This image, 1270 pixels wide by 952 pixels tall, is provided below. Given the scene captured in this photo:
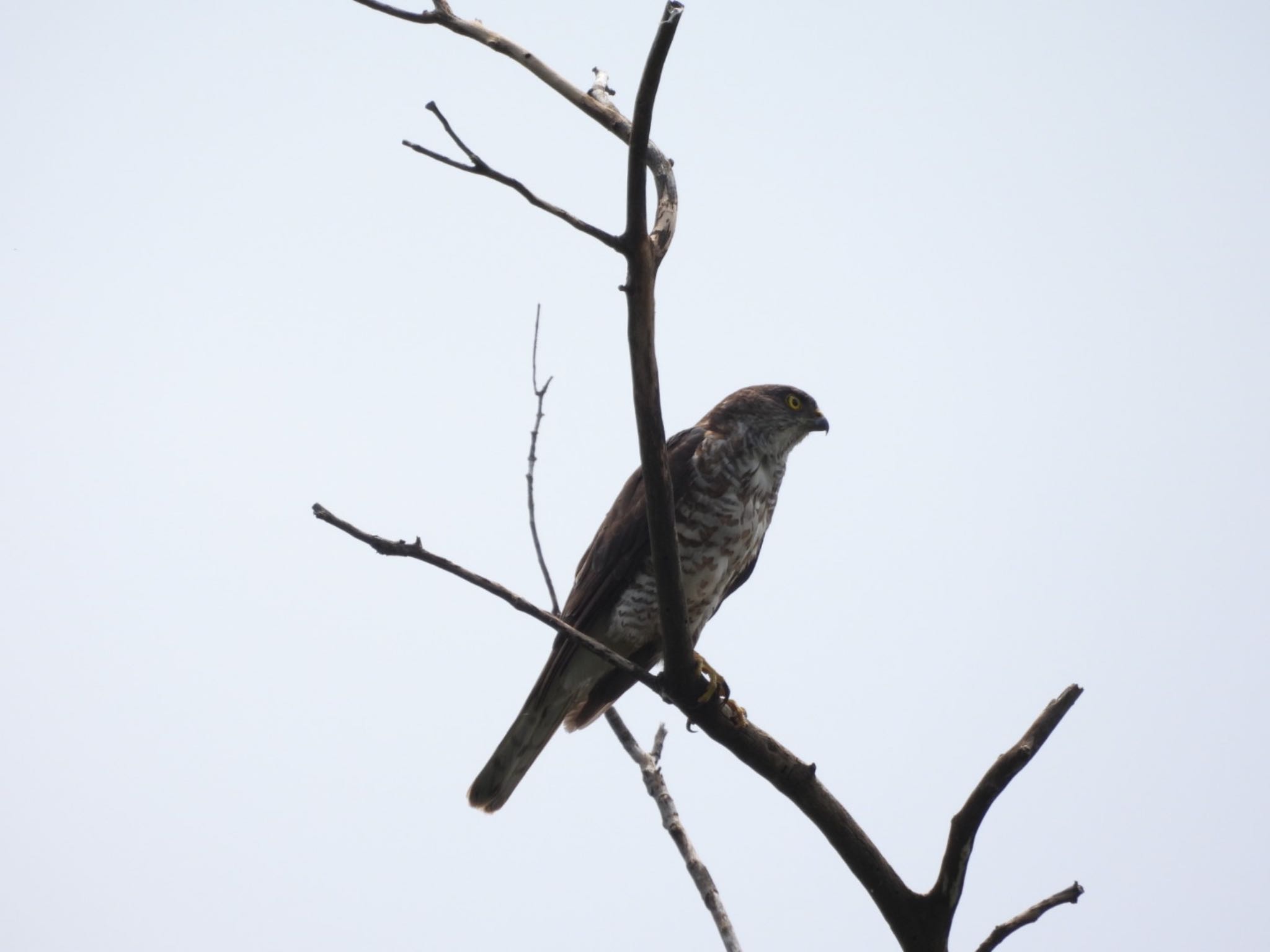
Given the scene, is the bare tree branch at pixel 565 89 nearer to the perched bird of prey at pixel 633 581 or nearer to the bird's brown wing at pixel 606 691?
the perched bird of prey at pixel 633 581

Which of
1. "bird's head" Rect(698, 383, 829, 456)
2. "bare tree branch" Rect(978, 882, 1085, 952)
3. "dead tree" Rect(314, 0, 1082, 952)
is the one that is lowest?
"bare tree branch" Rect(978, 882, 1085, 952)

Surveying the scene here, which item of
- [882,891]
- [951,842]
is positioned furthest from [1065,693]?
[882,891]

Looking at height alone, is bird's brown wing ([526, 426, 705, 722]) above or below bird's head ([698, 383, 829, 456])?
below

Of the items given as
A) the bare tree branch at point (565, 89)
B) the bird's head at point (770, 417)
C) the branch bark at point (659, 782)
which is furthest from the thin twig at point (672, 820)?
the bare tree branch at point (565, 89)

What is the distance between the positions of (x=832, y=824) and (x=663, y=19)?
2414 millimetres

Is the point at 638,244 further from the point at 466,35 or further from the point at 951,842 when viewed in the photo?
the point at 951,842

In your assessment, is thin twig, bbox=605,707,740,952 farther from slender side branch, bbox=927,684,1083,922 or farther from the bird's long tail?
slender side branch, bbox=927,684,1083,922

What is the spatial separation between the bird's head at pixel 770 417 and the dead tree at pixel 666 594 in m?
1.97

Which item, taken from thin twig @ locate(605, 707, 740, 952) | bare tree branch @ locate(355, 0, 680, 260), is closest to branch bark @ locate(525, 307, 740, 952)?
thin twig @ locate(605, 707, 740, 952)

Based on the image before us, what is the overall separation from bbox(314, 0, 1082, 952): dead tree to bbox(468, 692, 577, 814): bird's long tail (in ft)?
4.74

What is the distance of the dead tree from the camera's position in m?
2.87

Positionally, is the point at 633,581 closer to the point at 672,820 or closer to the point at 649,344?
the point at 672,820

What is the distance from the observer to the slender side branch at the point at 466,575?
9.70ft

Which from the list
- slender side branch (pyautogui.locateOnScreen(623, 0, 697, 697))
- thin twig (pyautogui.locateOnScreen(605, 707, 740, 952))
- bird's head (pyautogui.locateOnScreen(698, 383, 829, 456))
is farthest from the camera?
bird's head (pyautogui.locateOnScreen(698, 383, 829, 456))
